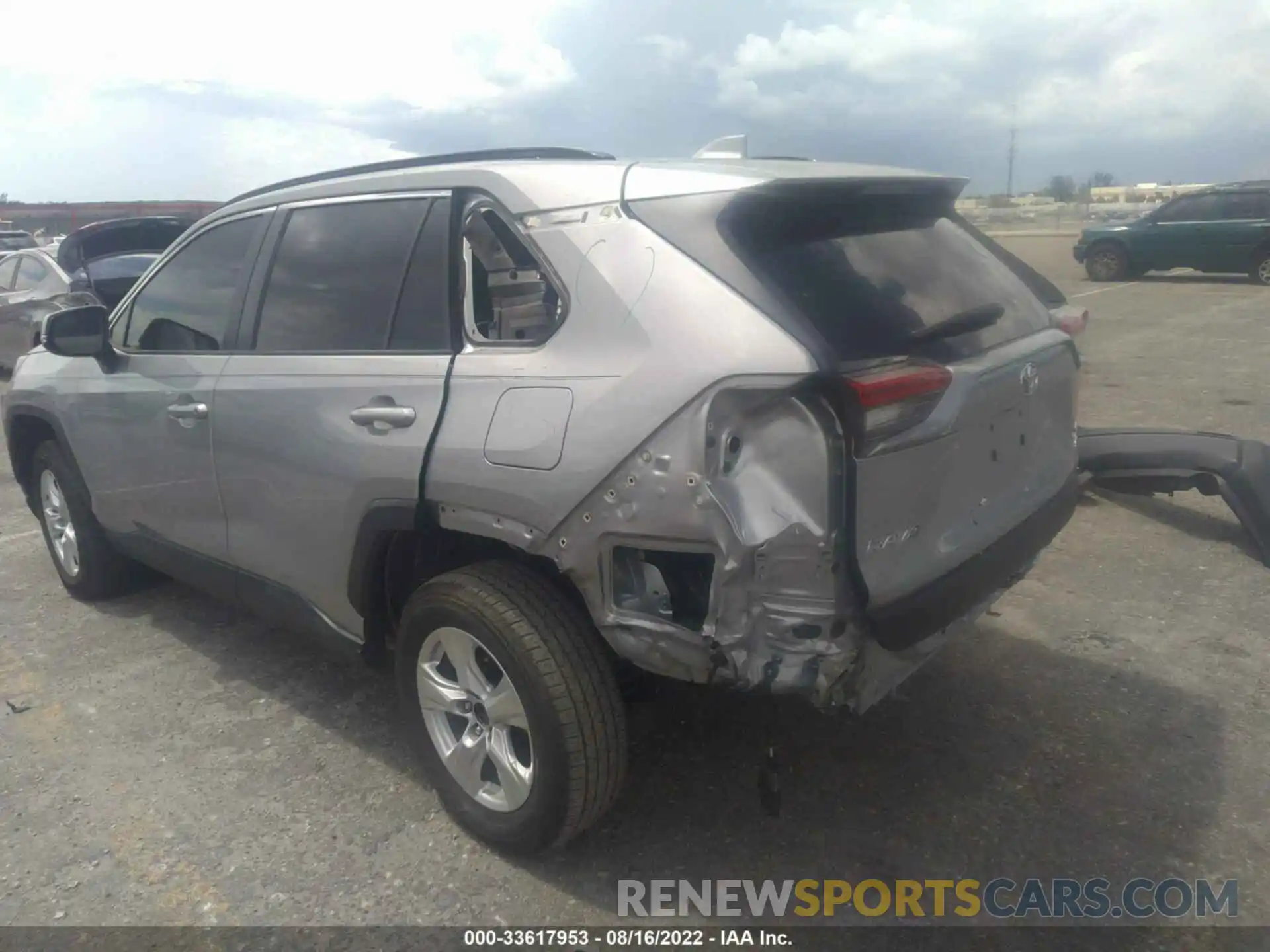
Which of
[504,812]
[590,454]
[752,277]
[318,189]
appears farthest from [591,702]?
[318,189]

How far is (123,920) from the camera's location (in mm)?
2584

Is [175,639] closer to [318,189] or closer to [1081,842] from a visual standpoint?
[318,189]

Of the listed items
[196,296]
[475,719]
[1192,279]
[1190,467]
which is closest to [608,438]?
[475,719]

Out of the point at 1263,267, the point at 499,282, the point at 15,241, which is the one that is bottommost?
the point at 1263,267

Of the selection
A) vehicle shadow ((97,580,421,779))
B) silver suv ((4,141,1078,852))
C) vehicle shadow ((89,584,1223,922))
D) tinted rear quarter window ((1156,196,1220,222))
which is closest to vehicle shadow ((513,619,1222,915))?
vehicle shadow ((89,584,1223,922))

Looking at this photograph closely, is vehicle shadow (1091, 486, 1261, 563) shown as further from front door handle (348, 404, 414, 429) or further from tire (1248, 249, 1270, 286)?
tire (1248, 249, 1270, 286)

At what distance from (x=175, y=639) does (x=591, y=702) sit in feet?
8.55

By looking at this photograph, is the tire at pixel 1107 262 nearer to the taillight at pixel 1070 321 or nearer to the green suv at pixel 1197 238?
the green suv at pixel 1197 238

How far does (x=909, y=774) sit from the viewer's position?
3135 millimetres

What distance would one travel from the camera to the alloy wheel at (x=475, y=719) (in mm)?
2645

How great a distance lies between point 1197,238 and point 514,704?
64.5ft

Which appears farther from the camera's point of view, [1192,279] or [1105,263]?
[1192,279]

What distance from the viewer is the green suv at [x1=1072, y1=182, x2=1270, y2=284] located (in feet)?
57.9

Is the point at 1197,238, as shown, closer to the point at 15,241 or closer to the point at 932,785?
the point at 932,785
